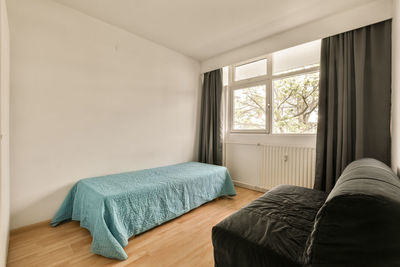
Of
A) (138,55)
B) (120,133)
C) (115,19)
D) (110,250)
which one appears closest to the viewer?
(110,250)

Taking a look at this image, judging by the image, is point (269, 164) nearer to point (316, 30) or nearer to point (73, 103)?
point (316, 30)

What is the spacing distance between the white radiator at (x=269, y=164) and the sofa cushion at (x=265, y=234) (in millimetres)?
1176

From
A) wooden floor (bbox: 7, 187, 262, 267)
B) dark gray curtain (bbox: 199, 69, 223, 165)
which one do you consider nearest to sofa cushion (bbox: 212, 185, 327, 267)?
wooden floor (bbox: 7, 187, 262, 267)

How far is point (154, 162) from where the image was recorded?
3.04m

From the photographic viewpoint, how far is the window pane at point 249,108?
3176mm

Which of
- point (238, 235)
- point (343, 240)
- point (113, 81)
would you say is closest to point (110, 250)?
point (238, 235)

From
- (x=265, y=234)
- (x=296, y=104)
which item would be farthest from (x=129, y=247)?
(x=296, y=104)

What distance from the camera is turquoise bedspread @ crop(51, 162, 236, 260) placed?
1.61 meters

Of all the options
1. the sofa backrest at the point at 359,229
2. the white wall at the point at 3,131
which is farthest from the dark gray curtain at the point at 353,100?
the white wall at the point at 3,131

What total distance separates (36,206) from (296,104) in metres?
3.62

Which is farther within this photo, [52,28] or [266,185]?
[266,185]

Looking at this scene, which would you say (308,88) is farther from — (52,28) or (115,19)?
(52,28)

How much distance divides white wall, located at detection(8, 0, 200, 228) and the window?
4.65 ft

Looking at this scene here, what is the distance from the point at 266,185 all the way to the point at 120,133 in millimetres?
2468
